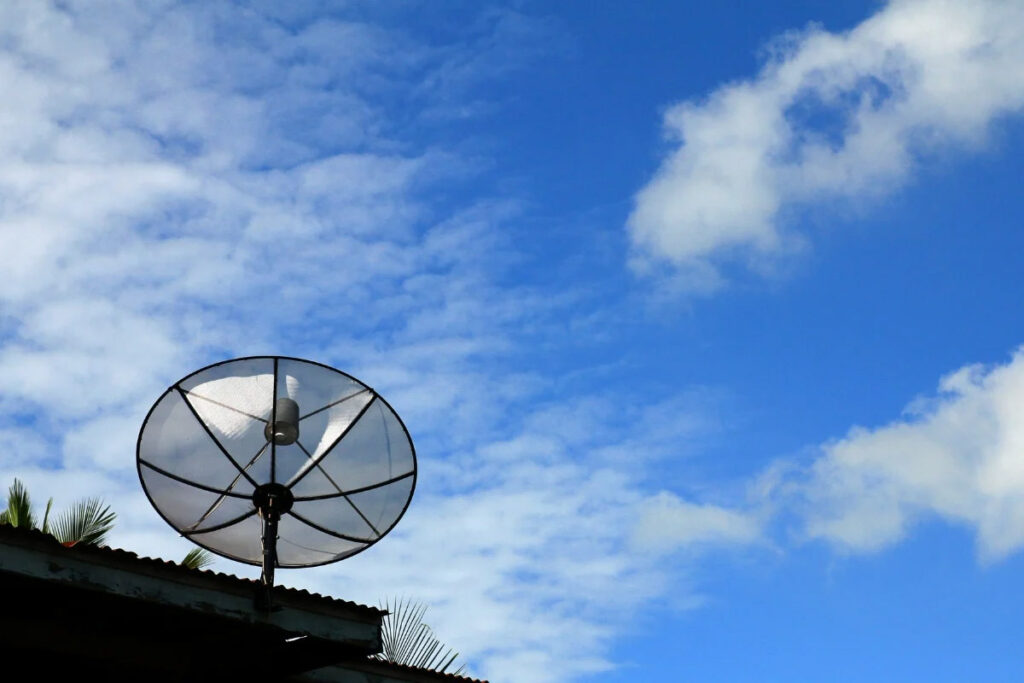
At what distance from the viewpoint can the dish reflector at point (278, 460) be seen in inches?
377

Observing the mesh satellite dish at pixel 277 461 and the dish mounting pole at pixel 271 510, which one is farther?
the mesh satellite dish at pixel 277 461

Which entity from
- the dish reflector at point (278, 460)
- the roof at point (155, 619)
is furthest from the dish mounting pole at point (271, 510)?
the roof at point (155, 619)

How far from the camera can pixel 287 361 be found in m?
9.97

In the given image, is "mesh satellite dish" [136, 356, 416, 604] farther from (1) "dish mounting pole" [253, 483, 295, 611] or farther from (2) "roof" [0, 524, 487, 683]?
(2) "roof" [0, 524, 487, 683]

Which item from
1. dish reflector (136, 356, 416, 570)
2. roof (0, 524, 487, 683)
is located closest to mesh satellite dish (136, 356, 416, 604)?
dish reflector (136, 356, 416, 570)

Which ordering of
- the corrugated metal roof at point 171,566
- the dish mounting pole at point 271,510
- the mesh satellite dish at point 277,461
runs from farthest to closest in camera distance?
the mesh satellite dish at point 277,461 → the dish mounting pole at point 271,510 → the corrugated metal roof at point 171,566

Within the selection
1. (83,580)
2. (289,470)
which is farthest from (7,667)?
(289,470)

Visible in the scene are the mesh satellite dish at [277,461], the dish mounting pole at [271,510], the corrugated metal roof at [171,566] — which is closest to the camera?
the corrugated metal roof at [171,566]

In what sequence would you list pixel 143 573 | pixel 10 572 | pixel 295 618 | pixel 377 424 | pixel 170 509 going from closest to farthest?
pixel 10 572 < pixel 143 573 < pixel 295 618 < pixel 170 509 < pixel 377 424

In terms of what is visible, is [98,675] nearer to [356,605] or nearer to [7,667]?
[7,667]

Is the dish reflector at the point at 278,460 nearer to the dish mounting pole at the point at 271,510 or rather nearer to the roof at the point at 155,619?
the dish mounting pole at the point at 271,510

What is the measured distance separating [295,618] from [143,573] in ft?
3.77

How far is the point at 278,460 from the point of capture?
9.82 meters

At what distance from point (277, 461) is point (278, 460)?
0.04ft
